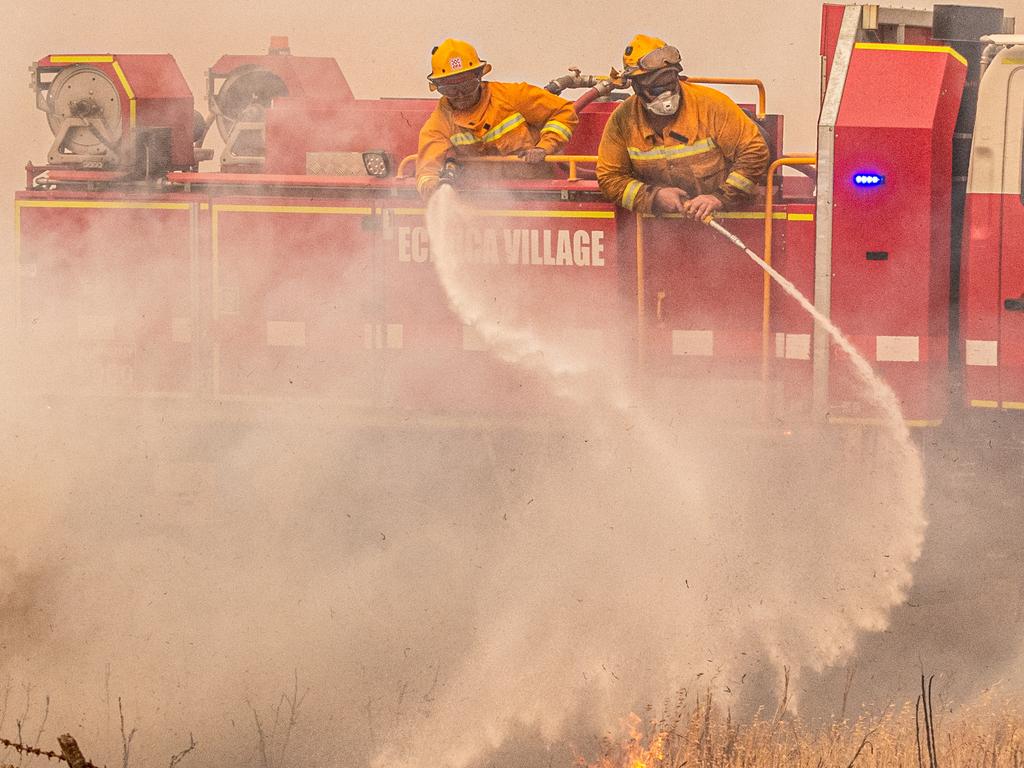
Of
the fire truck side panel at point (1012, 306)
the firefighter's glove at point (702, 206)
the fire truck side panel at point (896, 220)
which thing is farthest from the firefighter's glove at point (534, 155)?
the fire truck side panel at point (1012, 306)

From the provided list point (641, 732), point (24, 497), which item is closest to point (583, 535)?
point (641, 732)

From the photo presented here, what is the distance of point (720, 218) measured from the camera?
725 centimetres

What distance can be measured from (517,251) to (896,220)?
6.03ft

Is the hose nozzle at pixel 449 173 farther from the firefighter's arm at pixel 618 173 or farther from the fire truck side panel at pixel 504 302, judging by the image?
the firefighter's arm at pixel 618 173

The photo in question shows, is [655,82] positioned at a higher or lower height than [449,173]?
higher

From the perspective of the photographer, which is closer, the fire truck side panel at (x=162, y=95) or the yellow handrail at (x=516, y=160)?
the yellow handrail at (x=516, y=160)

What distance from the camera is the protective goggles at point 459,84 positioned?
25.1 feet

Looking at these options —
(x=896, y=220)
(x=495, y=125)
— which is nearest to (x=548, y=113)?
(x=495, y=125)

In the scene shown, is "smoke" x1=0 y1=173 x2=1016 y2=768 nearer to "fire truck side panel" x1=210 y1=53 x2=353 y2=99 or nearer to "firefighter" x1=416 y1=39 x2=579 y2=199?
"firefighter" x1=416 y1=39 x2=579 y2=199

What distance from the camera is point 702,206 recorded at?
7.09m

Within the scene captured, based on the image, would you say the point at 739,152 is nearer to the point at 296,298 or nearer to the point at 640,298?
the point at 640,298

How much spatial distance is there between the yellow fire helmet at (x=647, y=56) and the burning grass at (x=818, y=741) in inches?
113

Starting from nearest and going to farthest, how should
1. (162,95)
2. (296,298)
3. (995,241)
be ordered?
(995,241) < (296,298) < (162,95)

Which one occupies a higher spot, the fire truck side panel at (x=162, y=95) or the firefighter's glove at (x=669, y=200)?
the fire truck side panel at (x=162, y=95)
